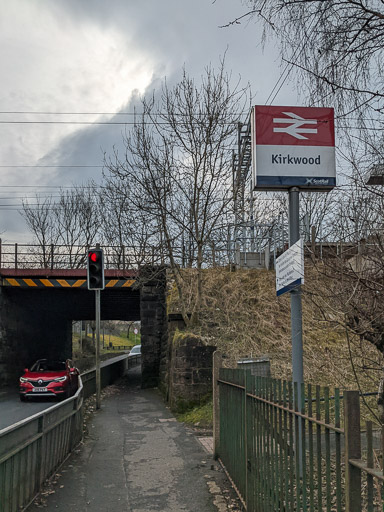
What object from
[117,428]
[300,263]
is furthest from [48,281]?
[300,263]

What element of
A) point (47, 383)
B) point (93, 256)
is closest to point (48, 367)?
point (47, 383)

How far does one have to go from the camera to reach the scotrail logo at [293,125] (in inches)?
255

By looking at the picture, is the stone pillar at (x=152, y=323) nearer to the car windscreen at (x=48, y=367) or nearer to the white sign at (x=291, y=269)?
the car windscreen at (x=48, y=367)

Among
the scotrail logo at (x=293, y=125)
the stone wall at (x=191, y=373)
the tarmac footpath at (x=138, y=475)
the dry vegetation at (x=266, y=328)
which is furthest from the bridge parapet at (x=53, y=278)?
the scotrail logo at (x=293, y=125)

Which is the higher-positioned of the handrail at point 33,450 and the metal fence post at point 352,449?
the metal fence post at point 352,449

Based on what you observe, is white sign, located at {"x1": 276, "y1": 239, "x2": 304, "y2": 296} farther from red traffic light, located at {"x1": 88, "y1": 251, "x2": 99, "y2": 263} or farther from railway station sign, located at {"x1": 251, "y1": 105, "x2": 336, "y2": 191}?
red traffic light, located at {"x1": 88, "y1": 251, "x2": 99, "y2": 263}

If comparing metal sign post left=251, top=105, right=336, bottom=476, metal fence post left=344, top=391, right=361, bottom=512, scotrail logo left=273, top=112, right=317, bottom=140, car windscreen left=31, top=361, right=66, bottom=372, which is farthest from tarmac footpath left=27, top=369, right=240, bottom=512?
car windscreen left=31, top=361, right=66, bottom=372

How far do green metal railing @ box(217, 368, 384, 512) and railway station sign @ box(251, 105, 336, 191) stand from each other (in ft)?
8.18

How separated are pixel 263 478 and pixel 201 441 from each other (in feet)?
17.9

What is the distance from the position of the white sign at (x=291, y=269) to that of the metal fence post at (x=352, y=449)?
309cm

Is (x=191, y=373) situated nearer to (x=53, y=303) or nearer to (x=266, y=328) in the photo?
(x=266, y=328)

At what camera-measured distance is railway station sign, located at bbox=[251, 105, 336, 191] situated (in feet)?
21.6

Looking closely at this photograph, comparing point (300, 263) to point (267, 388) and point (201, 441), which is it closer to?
point (267, 388)

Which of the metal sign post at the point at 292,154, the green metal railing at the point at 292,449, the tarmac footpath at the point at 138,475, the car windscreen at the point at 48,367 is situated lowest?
the tarmac footpath at the point at 138,475
